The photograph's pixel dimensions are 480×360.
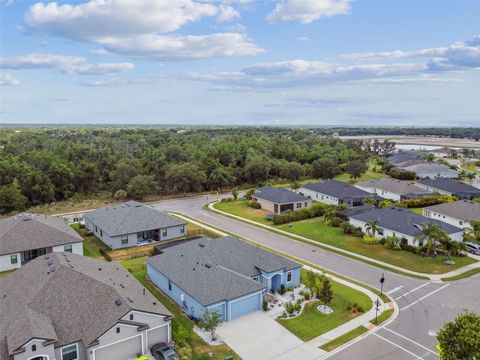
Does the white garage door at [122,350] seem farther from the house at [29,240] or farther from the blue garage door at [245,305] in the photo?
the house at [29,240]

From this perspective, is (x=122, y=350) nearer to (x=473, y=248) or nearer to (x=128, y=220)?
(x=128, y=220)

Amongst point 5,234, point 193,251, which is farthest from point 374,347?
point 5,234

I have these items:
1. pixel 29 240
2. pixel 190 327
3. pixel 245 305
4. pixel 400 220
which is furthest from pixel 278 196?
pixel 190 327

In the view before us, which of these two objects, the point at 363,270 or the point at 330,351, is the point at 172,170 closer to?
the point at 363,270

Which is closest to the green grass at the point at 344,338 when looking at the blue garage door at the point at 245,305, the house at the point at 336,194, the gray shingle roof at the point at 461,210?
the blue garage door at the point at 245,305

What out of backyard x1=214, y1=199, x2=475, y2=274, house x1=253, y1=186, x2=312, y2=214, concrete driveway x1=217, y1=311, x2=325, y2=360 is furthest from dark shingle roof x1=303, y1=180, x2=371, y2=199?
concrete driveway x1=217, y1=311, x2=325, y2=360
